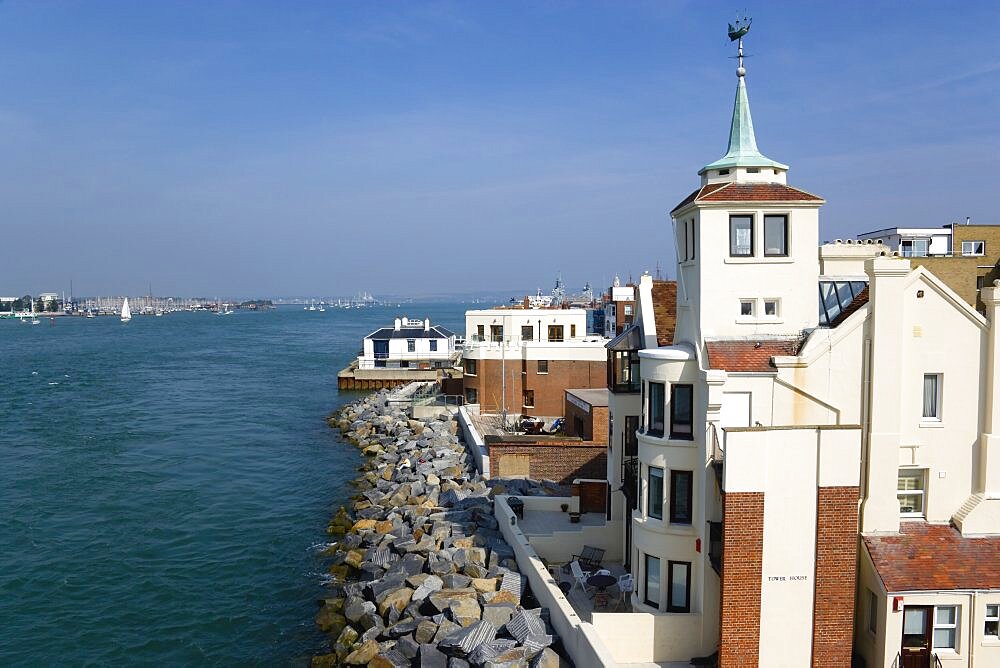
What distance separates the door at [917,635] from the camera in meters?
13.8

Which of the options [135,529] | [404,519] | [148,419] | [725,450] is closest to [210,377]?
[148,419]

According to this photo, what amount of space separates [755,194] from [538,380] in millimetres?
29683

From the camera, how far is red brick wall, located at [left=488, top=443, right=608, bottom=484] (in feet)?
99.1

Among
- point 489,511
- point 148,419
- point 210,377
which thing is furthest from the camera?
point 210,377

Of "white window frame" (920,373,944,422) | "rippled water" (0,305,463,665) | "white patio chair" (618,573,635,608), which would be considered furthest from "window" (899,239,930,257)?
"rippled water" (0,305,463,665)

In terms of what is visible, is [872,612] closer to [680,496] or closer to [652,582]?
[680,496]

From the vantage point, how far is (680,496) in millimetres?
15820

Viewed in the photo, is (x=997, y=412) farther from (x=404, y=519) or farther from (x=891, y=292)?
(x=404, y=519)

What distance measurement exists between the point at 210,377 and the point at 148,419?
29.1 m

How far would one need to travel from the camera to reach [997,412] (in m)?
14.8

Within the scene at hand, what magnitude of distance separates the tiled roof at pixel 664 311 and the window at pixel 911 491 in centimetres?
556

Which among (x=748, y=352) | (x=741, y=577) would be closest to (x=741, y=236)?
(x=748, y=352)

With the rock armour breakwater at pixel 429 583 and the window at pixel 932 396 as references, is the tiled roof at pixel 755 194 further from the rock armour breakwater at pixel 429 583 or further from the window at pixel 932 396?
the rock armour breakwater at pixel 429 583

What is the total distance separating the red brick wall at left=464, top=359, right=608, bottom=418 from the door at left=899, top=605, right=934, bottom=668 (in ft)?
100
